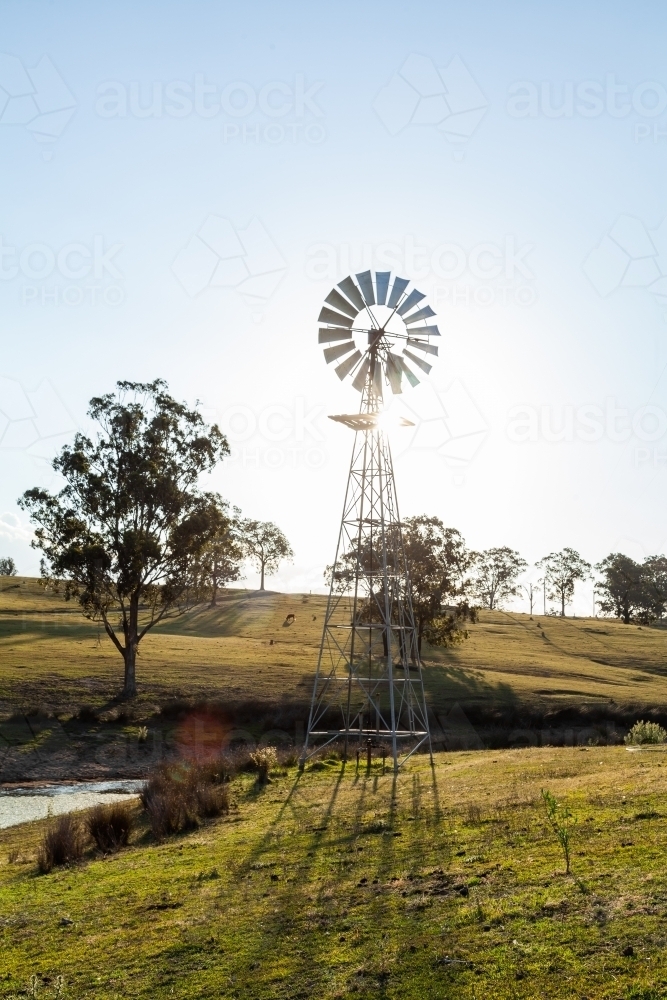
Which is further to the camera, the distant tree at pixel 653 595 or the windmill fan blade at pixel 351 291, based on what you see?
the distant tree at pixel 653 595

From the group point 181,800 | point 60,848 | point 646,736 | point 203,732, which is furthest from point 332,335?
point 203,732

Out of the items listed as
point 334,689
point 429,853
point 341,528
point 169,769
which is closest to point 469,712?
point 334,689

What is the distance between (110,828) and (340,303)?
21304 mm

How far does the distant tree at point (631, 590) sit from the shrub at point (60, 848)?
127 metres

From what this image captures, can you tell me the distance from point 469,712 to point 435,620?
86.1 ft

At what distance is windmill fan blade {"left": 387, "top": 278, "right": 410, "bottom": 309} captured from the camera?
3272cm

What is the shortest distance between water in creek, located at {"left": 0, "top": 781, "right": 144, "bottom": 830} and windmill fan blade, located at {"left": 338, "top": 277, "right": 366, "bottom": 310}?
1993 cm

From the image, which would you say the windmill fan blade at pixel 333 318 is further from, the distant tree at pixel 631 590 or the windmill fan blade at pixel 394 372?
the distant tree at pixel 631 590

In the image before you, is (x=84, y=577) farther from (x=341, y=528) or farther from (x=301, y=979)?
(x=301, y=979)

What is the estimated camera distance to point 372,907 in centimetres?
1258

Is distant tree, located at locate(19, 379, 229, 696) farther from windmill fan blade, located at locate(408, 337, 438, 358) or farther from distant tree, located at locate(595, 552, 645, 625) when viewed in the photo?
distant tree, located at locate(595, 552, 645, 625)

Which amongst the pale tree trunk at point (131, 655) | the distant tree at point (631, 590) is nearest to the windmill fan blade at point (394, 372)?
the pale tree trunk at point (131, 655)

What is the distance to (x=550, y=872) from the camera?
12742mm

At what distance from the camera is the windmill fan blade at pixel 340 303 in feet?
109
